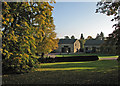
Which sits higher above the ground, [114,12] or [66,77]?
[114,12]

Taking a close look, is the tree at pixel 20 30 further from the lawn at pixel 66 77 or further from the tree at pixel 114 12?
the tree at pixel 114 12

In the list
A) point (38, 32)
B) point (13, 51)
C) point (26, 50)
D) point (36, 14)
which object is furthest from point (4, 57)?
point (36, 14)

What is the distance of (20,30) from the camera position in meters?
11.8

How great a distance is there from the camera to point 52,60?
26.7 m

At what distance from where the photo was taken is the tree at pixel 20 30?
36.5 ft

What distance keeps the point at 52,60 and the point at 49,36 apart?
4.78 meters

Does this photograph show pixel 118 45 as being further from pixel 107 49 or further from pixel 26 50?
pixel 26 50

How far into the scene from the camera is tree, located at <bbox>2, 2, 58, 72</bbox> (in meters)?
11.1

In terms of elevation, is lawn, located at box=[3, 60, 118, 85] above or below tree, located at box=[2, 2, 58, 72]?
below

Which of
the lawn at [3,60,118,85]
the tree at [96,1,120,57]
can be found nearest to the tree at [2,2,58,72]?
the lawn at [3,60,118,85]

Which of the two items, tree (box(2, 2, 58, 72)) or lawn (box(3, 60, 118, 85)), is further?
tree (box(2, 2, 58, 72))

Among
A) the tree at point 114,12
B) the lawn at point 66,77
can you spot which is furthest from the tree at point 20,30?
the tree at point 114,12

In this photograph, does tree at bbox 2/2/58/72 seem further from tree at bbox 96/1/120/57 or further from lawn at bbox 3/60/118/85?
tree at bbox 96/1/120/57

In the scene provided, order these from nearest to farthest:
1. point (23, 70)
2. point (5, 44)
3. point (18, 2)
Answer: point (5, 44)
point (18, 2)
point (23, 70)
